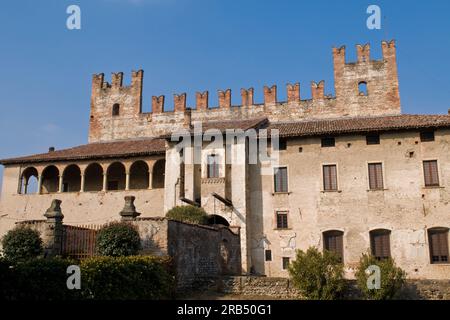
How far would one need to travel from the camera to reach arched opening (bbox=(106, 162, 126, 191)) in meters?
32.8


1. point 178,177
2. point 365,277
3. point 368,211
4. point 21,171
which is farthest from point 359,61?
point 21,171

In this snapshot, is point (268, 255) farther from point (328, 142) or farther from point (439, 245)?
point (439, 245)

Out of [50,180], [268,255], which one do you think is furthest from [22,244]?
[50,180]

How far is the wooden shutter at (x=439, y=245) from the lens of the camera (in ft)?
79.5

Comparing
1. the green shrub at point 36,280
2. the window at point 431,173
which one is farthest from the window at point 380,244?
the green shrub at point 36,280

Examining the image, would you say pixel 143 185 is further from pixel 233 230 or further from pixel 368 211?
pixel 368 211

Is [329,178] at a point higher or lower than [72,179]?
lower

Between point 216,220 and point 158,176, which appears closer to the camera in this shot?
point 216,220

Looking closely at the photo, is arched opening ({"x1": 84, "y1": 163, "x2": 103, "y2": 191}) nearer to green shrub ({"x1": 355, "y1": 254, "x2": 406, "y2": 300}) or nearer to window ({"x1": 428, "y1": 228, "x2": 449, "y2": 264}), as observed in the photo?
green shrub ({"x1": 355, "y1": 254, "x2": 406, "y2": 300})

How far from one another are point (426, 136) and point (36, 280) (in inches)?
849

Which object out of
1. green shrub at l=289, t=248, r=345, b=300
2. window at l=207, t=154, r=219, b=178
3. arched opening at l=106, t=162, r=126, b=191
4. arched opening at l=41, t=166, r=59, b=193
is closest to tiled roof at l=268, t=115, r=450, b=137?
window at l=207, t=154, r=219, b=178

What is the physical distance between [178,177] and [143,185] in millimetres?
5364

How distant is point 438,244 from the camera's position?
24375 mm

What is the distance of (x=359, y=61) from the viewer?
34219 mm
